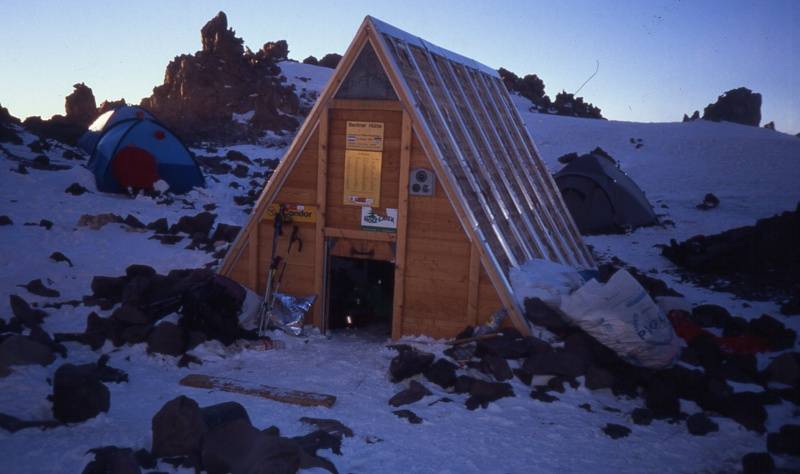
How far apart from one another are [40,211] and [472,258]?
12.3 meters

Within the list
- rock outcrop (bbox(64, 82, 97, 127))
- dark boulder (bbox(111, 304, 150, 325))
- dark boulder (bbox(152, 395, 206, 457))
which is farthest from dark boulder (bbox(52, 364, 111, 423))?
rock outcrop (bbox(64, 82, 97, 127))

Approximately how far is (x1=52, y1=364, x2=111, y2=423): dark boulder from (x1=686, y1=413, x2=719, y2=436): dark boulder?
5.57 m

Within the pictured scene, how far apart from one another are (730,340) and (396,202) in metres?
4.87

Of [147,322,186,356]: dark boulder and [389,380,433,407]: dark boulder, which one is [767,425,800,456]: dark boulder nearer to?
[389,380,433,407]: dark boulder

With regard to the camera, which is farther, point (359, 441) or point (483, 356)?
point (483, 356)

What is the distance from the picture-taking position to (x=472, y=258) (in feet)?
25.9

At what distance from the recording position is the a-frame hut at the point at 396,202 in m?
8.02

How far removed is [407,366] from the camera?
6.93 meters

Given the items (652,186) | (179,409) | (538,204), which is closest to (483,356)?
(179,409)

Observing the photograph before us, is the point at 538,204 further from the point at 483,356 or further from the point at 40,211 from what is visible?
the point at 40,211

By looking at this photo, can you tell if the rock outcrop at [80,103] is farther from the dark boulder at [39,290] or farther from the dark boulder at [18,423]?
the dark boulder at [18,423]

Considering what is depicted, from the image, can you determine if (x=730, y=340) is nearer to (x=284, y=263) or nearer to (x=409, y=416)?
(x=409, y=416)

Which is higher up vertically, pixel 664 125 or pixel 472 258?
pixel 664 125

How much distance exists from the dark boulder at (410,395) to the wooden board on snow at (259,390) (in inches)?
25.3
